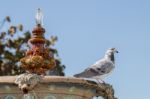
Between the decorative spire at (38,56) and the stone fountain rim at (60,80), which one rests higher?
the decorative spire at (38,56)

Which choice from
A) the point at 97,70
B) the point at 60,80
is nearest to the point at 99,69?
the point at 97,70

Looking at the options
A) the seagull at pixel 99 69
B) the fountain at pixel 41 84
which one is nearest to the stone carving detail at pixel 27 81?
the fountain at pixel 41 84

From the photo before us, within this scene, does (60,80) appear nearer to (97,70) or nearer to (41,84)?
(41,84)

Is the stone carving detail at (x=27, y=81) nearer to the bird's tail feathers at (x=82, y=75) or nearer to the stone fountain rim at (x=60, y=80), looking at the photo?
the stone fountain rim at (x=60, y=80)

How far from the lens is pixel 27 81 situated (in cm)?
1175

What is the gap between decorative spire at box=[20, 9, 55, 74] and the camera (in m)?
12.0

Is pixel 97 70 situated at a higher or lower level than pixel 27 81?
higher

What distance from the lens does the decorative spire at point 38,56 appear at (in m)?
12.0

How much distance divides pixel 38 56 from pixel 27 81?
1.95 ft

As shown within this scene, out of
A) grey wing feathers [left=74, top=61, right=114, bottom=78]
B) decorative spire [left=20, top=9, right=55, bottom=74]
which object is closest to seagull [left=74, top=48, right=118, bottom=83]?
grey wing feathers [left=74, top=61, right=114, bottom=78]

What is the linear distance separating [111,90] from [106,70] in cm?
43

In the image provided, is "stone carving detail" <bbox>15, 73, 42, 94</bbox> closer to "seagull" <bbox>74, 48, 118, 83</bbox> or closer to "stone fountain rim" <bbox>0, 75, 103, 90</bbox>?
"stone fountain rim" <bbox>0, 75, 103, 90</bbox>

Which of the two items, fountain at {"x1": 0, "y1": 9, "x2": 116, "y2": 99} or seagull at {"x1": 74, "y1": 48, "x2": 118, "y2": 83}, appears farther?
seagull at {"x1": 74, "y1": 48, "x2": 118, "y2": 83}

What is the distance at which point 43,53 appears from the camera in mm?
12312
